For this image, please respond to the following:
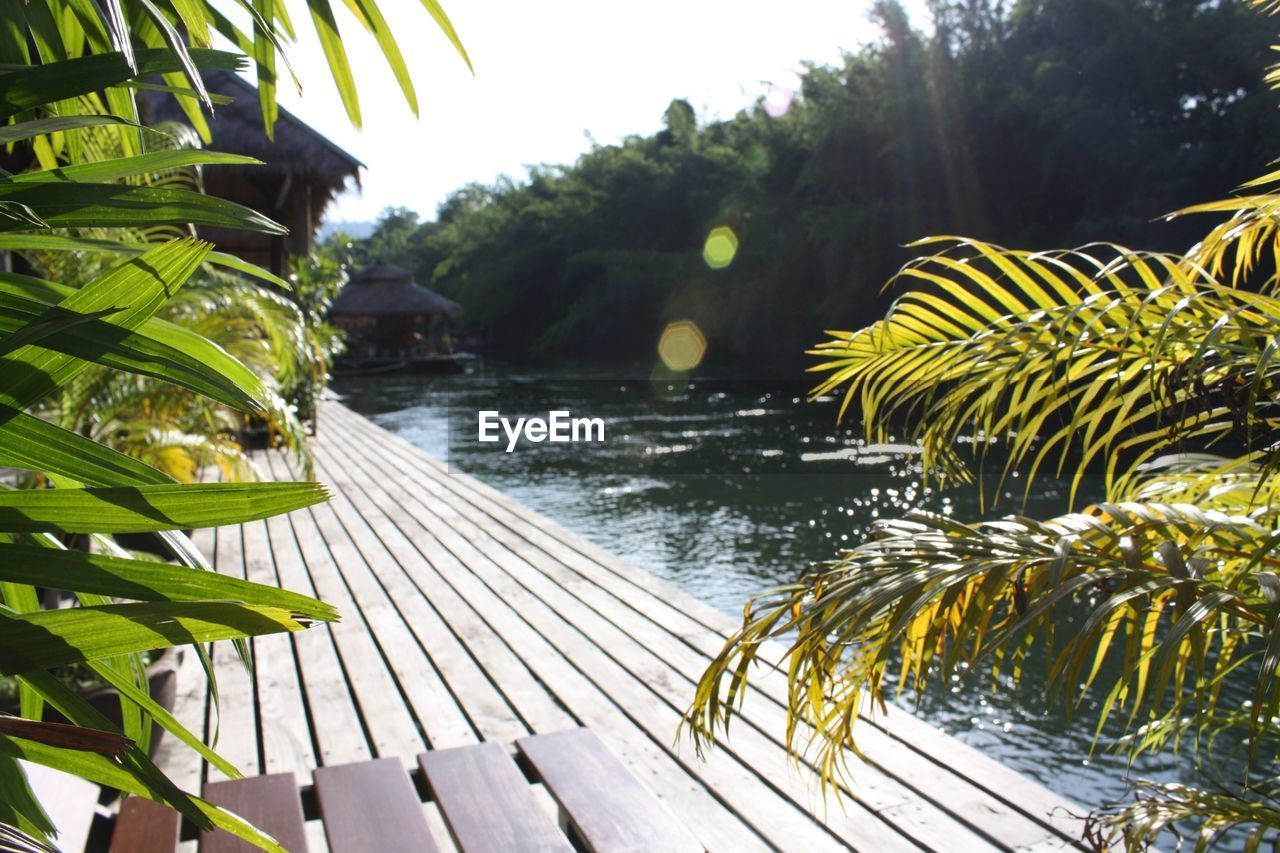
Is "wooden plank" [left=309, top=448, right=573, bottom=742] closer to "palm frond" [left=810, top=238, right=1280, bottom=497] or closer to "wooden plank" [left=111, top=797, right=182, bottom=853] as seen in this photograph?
"wooden plank" [left=111, top=797, right=182, bottom=853]

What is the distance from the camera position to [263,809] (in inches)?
62.7

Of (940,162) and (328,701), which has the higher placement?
(940,162)

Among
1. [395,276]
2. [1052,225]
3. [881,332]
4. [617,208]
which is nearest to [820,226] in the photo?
[1052,225]

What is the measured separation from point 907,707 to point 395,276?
22342 millimetres

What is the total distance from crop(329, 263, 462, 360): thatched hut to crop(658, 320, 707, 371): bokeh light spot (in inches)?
210

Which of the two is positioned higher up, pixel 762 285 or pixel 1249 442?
pixel 762 285

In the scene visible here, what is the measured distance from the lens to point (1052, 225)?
15.9m

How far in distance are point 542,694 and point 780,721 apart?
60 cm

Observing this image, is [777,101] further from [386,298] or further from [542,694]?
[542,694]

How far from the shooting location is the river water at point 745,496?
3.04 m

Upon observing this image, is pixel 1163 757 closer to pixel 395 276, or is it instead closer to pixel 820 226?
pixel 820 226

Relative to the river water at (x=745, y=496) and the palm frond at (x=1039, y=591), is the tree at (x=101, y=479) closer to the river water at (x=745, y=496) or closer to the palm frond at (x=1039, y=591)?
the palm frond at (x=1039, y=591)

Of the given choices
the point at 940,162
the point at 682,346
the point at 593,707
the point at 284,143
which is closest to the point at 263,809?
the point at 593,707

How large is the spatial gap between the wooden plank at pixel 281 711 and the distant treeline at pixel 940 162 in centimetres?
876
